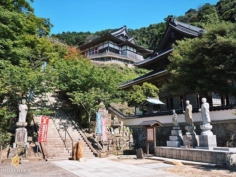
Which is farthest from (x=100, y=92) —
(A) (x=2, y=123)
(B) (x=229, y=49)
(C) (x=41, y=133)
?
(B) (x=229, y=49)

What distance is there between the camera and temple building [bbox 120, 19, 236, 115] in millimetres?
17391

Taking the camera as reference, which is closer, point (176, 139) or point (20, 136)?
point (176, 139)

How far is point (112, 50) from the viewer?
5444 cm

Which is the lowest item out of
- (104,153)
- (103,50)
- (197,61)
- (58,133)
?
(104,153)

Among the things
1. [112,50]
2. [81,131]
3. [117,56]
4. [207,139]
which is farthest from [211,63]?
[112,50]

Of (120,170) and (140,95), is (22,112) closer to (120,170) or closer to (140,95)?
(120,170)

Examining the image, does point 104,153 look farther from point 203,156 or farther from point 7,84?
point 7,84

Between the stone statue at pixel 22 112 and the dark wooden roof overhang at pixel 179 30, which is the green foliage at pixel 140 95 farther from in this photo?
the stone statue at pixel 22 112

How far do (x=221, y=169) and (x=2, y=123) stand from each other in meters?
14.4

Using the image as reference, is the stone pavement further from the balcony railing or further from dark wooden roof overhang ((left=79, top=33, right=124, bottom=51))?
dark wooden roof overhang ((left=79, top=33, right=124, bottom=51))

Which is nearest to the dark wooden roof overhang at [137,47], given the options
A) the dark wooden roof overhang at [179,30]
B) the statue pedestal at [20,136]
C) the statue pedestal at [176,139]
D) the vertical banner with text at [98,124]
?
the dark wooden roof overhang at [179,30]

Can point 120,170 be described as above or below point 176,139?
below

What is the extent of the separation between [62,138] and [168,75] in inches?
431

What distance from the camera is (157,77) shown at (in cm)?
2047
